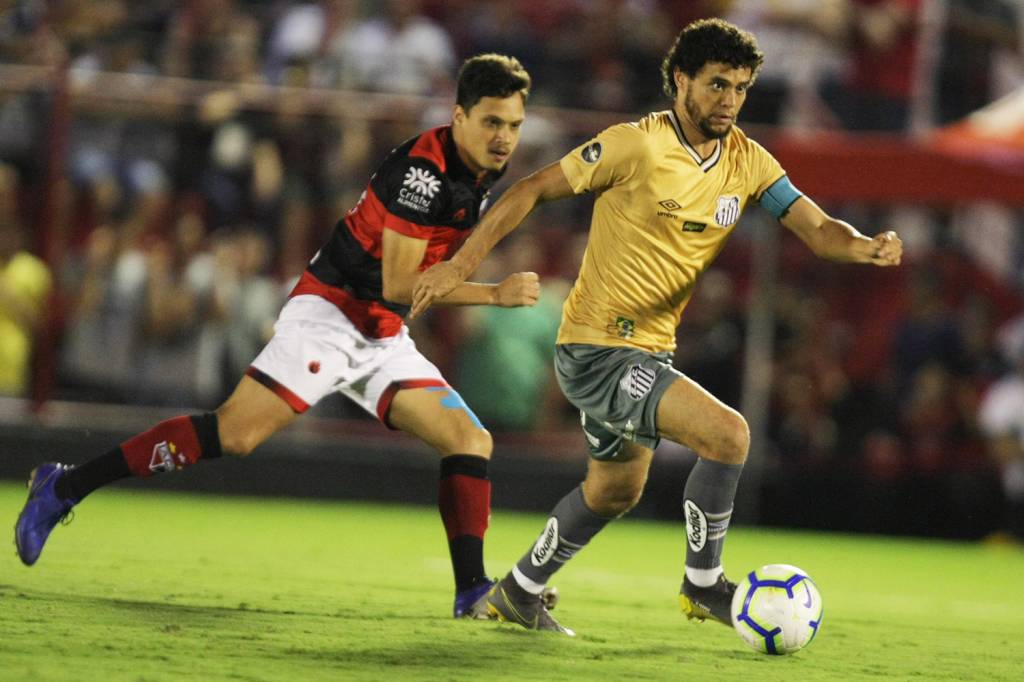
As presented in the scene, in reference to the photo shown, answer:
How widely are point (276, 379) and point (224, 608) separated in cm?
93

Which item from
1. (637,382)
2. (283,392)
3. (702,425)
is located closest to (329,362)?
(283,392)

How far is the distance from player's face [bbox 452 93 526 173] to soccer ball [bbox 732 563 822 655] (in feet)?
6.36

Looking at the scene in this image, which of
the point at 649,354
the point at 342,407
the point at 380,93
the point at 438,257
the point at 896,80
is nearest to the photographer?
the point at 649,354

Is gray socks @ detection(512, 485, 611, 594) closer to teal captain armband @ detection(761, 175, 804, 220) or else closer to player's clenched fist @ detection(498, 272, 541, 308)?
player's clenched fist @ detection(498, 272, 541, 308)

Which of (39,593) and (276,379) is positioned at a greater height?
(276,379)

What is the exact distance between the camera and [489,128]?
6.17 metres

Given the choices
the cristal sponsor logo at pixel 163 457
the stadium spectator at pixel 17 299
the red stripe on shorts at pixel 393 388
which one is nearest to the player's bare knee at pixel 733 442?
the red stripe on shorts at pixel 393 388

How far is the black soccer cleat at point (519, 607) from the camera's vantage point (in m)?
6.11

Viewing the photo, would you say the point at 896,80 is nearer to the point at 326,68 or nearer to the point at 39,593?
the point at 326,68

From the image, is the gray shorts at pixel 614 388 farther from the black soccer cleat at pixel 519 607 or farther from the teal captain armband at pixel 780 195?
the teal captain armband at pixel 780 195

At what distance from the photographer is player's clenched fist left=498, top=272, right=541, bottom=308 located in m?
5.44

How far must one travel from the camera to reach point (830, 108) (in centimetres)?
1401

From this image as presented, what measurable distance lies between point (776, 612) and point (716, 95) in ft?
6.24

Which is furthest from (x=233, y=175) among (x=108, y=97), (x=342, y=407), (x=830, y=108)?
(x=830, y=108)
